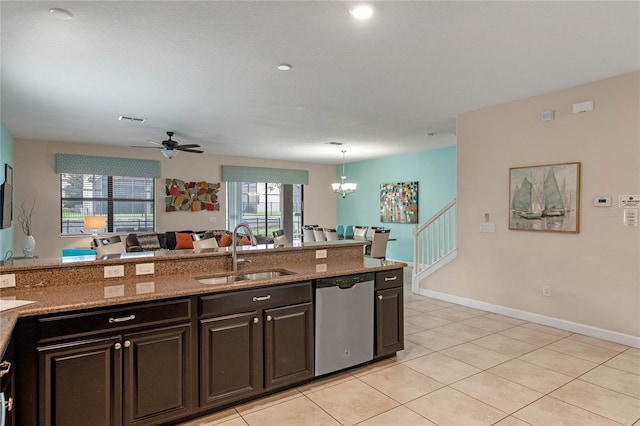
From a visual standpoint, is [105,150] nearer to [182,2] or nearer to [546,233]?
[182,2]

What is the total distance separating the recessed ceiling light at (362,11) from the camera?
2397mm

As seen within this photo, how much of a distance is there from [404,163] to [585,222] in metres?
5.12

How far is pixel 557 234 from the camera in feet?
13.8

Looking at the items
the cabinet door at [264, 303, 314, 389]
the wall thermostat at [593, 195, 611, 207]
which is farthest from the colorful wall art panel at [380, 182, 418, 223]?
the cabinet door at [264, 303, 314, 389]

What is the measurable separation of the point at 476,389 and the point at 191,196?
24.9ft

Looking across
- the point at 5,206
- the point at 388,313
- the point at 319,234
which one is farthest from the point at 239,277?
the point at 319,234

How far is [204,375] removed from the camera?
236 cm

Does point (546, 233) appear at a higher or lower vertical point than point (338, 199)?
lower

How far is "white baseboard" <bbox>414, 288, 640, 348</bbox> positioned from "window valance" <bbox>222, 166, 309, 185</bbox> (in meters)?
5.57

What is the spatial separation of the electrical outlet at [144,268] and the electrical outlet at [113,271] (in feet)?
0.34

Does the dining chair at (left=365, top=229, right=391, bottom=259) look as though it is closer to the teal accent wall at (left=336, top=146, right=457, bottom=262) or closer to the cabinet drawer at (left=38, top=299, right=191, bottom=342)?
the teal accent wall at (left=336, top=146, right=457, bottom=262)

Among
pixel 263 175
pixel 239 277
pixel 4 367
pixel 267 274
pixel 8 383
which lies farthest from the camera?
pixel 263 175

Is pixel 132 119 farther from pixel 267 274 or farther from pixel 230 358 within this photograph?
pixel 230 358

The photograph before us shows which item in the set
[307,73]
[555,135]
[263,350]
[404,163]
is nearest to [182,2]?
[307,73]
